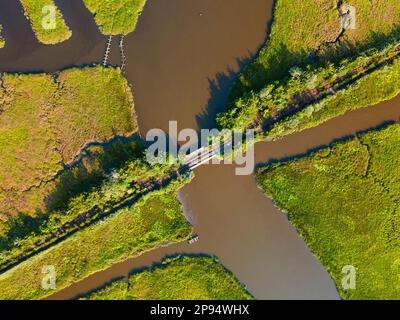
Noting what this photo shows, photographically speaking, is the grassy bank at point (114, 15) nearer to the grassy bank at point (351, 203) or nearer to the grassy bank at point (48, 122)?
the grassy bank at point (48, 122)

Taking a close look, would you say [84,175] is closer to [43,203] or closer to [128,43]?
[43,203]

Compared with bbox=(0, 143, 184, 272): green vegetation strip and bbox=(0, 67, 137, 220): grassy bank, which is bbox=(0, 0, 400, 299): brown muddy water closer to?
bbox=(0, 67, 137, 220): grassy bank

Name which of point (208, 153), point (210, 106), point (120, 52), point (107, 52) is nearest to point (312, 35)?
point (210, 106)

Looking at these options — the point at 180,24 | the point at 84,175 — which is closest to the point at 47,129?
the point at 84,175

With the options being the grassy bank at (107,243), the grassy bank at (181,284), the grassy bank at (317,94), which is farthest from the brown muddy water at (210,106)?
the grassy bank at (317,94)

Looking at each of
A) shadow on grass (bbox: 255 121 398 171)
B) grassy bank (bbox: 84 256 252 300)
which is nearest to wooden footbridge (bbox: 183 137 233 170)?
shadow on grass (bbox: 255 121 398 171)

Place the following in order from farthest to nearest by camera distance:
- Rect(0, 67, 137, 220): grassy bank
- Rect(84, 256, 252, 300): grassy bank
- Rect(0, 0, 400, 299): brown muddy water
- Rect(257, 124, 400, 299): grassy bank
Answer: Rect(0, 0, 400, 299): brown muddy water → Rect(257, 124, 400, 299): grassy bank → Rect(0, 67, 137, 220): grassy bank → Rect(84, 256, 252, 300): grassy bank

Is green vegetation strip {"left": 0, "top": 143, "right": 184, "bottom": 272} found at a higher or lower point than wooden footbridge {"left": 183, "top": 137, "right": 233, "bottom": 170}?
lower
